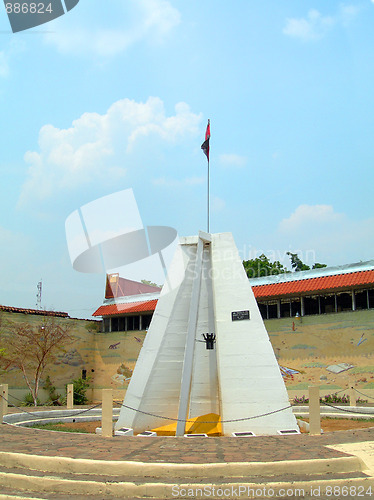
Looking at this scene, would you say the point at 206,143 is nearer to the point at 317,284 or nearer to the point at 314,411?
the point at 314,411

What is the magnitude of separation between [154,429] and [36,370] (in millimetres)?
14385

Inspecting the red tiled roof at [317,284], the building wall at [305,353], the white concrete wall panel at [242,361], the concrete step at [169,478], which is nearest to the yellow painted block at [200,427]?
the white concrete wall panel at [242,361]

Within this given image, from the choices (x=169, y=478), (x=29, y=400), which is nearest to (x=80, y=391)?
(x=29, y=400)

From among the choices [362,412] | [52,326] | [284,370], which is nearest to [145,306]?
[52,326]

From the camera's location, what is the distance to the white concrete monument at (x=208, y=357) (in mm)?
9172

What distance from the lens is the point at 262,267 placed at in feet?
105

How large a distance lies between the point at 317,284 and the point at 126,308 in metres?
10.6

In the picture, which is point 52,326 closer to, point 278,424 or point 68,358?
point 68,358

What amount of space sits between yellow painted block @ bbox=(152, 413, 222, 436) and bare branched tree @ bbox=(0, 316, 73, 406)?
12949 mm

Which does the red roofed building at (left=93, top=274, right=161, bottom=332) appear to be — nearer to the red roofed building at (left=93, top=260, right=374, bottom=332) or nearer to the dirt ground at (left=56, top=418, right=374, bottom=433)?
the red roofed building at (left=93, top=260, right=374, bottom=332)

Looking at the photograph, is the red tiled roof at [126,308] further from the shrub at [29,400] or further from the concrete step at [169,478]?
the concrete step at [169,478]

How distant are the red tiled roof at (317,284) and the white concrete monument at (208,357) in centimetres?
792

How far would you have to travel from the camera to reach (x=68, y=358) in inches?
960

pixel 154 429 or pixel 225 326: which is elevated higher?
pixel 225 326
